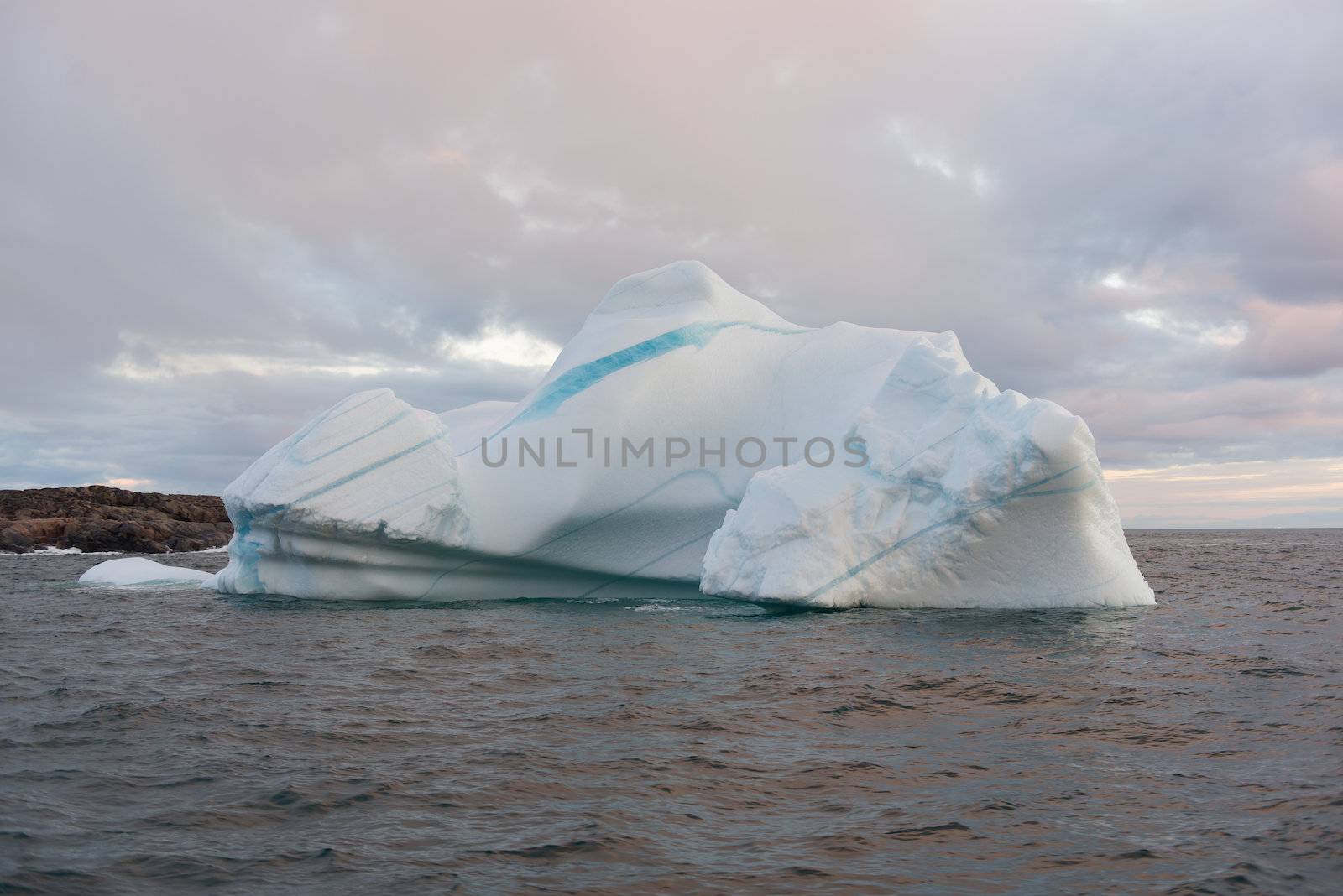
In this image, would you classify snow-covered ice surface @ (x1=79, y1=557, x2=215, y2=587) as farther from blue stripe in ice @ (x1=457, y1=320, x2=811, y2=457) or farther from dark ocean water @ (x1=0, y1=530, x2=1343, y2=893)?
dark ocean water @ (x1=0, y1=530, x2=1343, y2=893)

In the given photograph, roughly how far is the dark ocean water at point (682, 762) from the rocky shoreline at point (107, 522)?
1180 inches

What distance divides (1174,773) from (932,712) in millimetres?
1650

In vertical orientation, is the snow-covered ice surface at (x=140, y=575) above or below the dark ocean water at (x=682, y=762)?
above

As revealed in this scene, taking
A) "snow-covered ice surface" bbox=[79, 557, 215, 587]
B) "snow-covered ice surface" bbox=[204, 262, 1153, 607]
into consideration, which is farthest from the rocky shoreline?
"snow-covered ice surface" bbox=[204, 262, 1153, 607]

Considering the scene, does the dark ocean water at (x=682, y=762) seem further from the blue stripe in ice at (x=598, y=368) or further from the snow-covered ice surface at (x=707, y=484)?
the blue stripe in ice at (x=598, y=368)

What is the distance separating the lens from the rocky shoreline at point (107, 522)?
3609cm

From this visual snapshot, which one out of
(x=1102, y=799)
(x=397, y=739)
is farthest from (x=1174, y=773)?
(x=397, y=739)

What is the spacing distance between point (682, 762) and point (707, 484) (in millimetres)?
9455

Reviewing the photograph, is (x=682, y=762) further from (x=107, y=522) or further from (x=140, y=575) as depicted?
(x=107, y=522)

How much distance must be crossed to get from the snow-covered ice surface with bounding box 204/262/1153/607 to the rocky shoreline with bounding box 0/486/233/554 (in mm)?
25132

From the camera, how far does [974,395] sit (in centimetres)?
1252

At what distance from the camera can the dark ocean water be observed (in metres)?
3.95

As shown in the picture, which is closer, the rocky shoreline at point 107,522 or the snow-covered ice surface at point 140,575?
the snow-covered ice surface at point 140,575

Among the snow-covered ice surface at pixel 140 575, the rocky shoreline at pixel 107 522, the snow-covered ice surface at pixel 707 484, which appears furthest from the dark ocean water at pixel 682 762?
the rocky shoreline at pixel 107 522
